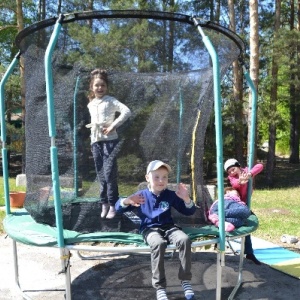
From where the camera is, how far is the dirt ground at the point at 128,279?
319cm

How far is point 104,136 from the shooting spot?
3.82 m

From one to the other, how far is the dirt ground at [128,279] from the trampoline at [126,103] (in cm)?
22

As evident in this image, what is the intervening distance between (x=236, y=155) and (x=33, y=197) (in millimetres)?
8540

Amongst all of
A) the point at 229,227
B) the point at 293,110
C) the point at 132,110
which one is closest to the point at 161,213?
the point at 229,227

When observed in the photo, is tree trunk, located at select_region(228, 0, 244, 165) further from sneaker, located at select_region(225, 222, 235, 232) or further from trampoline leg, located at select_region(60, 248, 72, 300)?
trampoline leg, located at select_region(60, 248, 72, 300)

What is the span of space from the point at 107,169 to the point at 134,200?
3.49 feet

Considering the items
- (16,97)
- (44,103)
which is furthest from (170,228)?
(16,97)

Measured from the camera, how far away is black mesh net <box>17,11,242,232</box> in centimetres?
348

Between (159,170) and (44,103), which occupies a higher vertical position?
(44,103)

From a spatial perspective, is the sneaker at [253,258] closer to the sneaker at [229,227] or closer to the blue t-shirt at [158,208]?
the sneaker at [229,227]

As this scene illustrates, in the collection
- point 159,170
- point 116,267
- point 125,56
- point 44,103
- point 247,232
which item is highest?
point 125,56

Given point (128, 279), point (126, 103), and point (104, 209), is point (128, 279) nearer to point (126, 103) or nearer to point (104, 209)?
point (104, 209)

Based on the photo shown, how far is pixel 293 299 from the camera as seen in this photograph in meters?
3.11

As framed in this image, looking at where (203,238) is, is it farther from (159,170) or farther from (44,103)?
(44,103)
